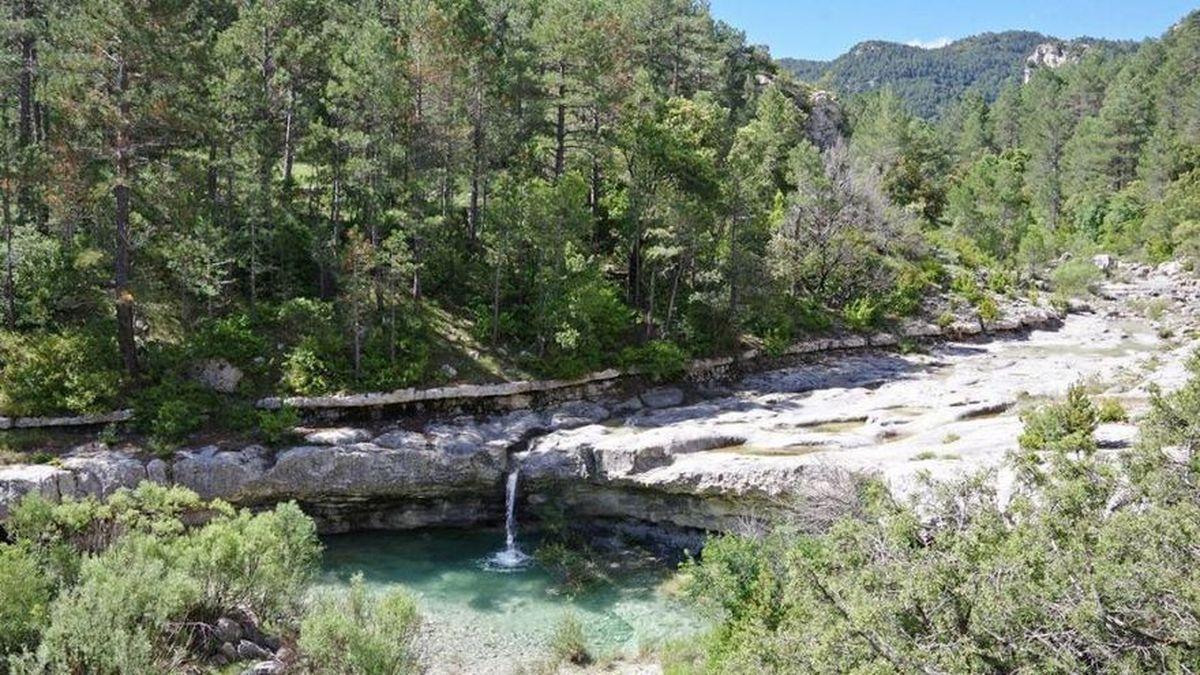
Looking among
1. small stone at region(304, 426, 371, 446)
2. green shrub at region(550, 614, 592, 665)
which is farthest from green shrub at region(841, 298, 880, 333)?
green shrub at region(550, 614, 592, 665)

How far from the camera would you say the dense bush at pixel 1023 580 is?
31.8 ft

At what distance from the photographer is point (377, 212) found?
28.9 metres

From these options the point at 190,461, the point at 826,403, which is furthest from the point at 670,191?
the point at 190,461

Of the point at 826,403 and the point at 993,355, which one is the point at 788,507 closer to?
the point at 826,403

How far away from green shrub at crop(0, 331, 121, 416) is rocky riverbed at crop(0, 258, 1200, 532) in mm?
1677

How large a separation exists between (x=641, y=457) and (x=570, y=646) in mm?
6743

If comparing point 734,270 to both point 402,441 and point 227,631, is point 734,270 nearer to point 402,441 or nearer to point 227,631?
point 402,441

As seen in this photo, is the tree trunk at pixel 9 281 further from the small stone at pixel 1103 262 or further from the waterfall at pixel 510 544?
the small stone at pixel 1103 262

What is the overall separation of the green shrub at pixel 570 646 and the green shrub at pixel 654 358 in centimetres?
1326

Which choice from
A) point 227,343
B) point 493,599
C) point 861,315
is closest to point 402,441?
point 493,599

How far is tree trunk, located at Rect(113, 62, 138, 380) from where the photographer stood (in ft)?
77.9

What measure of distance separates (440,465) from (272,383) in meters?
6.45

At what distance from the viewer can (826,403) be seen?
95.7ft

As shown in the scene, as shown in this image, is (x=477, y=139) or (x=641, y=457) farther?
(x=477, y=139)
